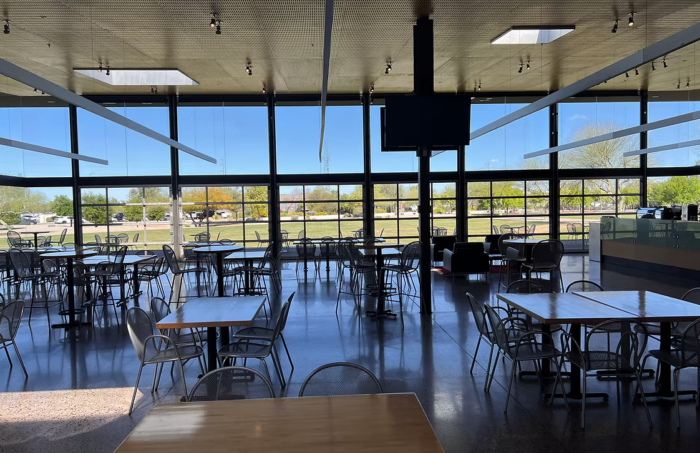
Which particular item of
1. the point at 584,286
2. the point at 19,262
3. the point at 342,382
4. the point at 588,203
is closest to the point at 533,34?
the point at 584,286

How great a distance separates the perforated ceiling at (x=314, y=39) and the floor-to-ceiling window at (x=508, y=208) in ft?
11.0

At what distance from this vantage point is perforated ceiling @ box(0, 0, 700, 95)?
6.84 m

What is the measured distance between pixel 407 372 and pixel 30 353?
4276mm

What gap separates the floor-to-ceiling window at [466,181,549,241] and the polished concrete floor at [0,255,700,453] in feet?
24.9

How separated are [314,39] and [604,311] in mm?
6728

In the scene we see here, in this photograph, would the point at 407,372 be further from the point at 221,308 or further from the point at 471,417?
the point at 221,308

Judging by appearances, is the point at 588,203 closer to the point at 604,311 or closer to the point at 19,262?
the point at 604,311

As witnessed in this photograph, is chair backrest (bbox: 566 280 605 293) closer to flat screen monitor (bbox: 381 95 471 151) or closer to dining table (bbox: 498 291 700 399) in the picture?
dining table (bbox: 498 291 700 399)

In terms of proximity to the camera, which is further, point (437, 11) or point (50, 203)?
point (50, 203)

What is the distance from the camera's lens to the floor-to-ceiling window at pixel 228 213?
1309 cm

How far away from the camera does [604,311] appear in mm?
3664

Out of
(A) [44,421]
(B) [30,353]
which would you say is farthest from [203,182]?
(A) [44,421]

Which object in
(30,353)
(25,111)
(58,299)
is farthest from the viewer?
(25,111)

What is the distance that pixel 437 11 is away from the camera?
7.01m
